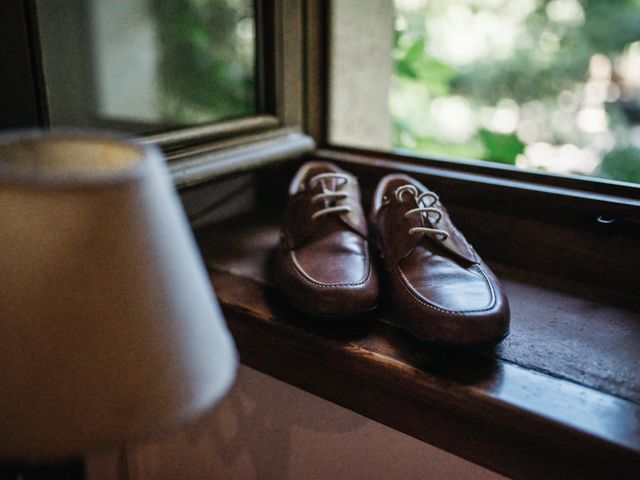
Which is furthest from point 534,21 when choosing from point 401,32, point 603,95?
point 401,32

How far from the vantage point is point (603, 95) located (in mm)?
2510

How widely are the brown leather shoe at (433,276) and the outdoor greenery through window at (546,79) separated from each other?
1097mm

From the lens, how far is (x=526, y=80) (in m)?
2.68

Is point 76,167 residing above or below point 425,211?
above

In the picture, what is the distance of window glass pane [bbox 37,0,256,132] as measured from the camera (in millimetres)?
781

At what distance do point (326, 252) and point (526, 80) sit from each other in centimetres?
218

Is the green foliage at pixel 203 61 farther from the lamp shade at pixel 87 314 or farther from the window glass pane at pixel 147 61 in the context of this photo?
the lamp shade at pixel 87 314

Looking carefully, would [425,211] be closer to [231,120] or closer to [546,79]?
[231,120]

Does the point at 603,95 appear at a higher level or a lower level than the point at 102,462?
higher

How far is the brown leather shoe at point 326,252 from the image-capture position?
28.8 inches

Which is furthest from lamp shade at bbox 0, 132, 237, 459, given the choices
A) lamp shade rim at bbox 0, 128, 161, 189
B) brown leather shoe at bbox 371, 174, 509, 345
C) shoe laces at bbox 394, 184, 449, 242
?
shoe laces at bbox 394, 184, 449, 242

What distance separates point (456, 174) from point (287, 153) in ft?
0.96

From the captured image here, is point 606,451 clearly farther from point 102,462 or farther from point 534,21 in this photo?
point 534,21

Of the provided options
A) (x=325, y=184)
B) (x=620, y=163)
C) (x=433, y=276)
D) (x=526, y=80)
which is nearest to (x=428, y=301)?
(x=433, y=276)
